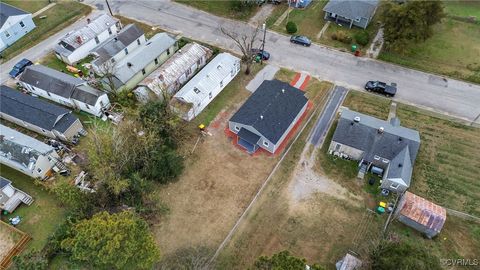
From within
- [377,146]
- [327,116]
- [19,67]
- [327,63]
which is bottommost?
[327,116]

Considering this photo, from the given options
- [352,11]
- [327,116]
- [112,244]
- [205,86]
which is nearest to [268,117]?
[327,116]

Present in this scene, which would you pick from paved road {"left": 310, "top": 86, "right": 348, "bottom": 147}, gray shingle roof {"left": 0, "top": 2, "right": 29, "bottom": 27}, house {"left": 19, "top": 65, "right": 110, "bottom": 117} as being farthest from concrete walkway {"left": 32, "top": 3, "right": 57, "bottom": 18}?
paved road {"left": 310, "top": 86, "right": 348, "bottom": 147}

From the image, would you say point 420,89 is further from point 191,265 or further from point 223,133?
point 191,265

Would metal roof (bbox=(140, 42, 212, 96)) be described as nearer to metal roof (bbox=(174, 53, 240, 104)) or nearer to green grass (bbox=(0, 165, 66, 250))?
metal roof (bbox=(174, 53, 240, 104))

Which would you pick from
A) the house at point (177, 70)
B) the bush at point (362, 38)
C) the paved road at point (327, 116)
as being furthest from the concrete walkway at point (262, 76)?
the bush at point (362, 38)

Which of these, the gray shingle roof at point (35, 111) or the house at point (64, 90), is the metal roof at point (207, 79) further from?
the gray shingle roof at point (35, 111)

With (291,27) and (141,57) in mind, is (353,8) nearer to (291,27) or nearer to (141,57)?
(291,27)
